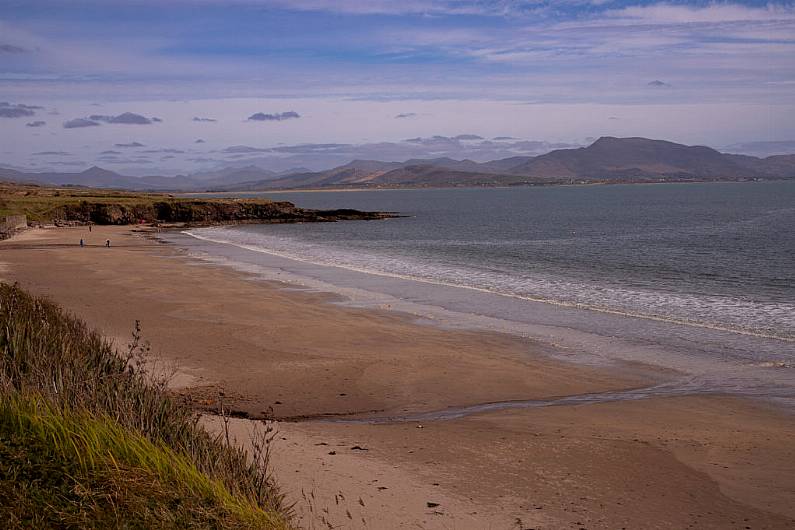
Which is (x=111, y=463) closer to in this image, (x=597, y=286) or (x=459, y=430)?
(x=459, y=430)

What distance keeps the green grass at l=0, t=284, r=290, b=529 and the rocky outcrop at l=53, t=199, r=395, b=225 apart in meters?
65.5

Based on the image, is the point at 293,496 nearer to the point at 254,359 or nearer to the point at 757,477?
the point at 757,477

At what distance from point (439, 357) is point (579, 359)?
284 centimetres

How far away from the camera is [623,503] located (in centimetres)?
759

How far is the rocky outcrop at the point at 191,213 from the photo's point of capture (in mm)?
69500

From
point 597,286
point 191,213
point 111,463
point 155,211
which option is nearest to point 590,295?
point 597,286

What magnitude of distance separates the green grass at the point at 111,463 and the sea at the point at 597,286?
365 inches

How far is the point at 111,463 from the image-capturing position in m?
5.35

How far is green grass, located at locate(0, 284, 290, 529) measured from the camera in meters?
4.91

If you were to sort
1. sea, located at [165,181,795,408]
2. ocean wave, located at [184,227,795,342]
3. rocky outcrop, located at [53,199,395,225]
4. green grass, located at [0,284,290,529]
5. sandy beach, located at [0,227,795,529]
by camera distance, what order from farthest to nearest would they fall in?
1. rocky outcrop, located at [53,199,395,225]
2. ocean wave, located at [184,227,795,342]
3. sea, located at [165,181,795,408]
4. sandy beach, located at [0,227,795,529]
5. green grass, located at [0,284,290,529]

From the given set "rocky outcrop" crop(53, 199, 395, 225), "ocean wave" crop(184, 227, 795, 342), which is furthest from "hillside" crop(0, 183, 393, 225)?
"ocean wave" crop(184, 227, 795, 342)

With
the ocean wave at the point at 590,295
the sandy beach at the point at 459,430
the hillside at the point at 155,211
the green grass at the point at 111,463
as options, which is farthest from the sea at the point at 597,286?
the hillside at the point at 155,211

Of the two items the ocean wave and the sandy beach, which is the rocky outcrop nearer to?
the ocean wave

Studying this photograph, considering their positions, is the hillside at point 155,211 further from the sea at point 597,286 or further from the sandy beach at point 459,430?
the sandy beach at point 459,430
